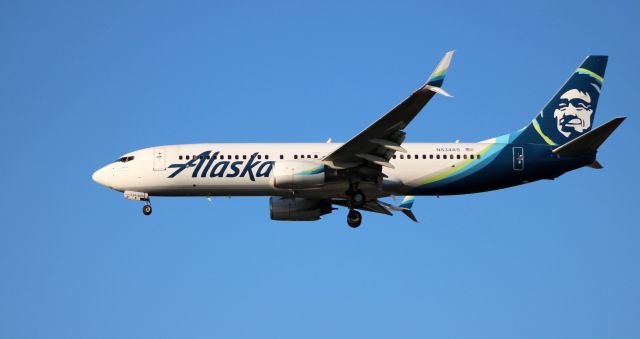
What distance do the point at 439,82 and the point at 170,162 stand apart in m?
16.1

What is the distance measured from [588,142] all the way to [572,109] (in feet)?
13.6

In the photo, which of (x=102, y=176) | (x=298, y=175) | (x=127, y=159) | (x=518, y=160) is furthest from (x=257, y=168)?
(x=518, y=160)

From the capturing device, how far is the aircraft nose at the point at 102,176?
55938 mm

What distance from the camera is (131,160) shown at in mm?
55688

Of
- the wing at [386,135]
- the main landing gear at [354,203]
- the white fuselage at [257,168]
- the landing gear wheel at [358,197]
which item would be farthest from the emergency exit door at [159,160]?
the landing gear wheel at [358,197]

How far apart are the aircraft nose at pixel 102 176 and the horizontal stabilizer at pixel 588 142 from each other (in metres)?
22.3

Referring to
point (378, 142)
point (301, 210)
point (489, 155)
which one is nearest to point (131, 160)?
point (301, 210)

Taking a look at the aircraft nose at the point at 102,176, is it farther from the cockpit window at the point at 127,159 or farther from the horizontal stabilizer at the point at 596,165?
the horizontal stabilizer at the point at 596,165

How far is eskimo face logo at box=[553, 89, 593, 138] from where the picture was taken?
55000mm

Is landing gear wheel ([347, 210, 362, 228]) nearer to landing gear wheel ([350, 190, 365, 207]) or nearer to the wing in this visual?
landing gear wheel ([350, 190, 365, 207])

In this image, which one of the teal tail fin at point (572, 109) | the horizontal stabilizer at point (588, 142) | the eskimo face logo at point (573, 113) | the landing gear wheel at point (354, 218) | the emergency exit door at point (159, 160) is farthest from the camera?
the eskimo face logo at point (573, 113)

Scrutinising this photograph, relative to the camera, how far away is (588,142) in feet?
169

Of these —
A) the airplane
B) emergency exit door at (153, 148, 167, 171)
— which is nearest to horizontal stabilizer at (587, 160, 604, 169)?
the airplane

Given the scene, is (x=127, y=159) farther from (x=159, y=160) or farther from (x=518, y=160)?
(x=518, y=160)
